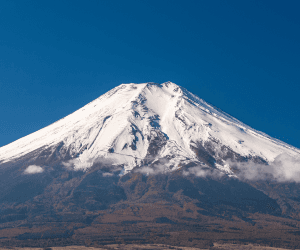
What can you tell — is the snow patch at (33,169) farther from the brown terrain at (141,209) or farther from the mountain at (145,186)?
the brown terrain at (141,209)

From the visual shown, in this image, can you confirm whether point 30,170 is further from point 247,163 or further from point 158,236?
point 247,163

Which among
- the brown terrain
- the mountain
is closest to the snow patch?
the mountain

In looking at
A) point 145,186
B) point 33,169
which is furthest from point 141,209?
point 33,169

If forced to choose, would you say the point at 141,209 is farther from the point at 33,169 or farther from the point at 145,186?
the point at 33,169

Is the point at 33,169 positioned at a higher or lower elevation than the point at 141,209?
higher

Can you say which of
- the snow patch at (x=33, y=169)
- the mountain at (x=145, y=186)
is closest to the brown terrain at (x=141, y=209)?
the mountain at (x=145, y=186)

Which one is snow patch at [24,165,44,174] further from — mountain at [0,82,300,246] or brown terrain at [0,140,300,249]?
brown terrain at [0,140,300,249]

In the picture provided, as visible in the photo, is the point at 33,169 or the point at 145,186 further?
the point at 33,169

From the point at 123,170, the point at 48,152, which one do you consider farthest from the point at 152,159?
the point at 48,152

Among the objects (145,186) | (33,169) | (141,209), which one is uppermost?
(33,169)
